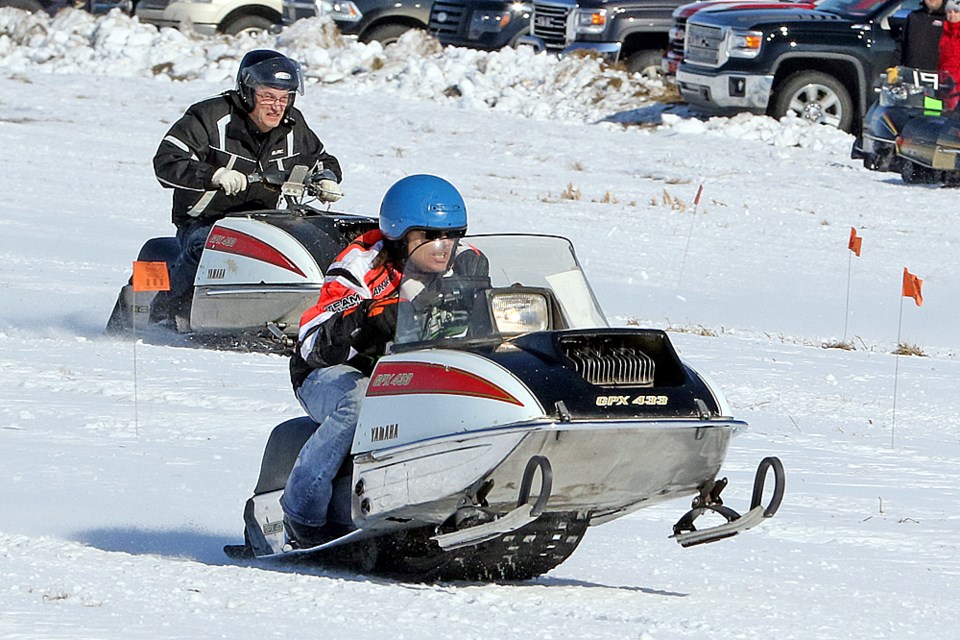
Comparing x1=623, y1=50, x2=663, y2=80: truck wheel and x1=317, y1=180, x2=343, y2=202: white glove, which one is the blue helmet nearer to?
x1=317, y1=180, x2=343, y2=202: white glove

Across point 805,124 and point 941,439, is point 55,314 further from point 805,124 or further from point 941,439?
point 805,124

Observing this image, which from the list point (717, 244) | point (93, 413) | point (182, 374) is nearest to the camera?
point (93, 413)

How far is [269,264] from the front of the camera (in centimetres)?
963

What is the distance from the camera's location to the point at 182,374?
932cm

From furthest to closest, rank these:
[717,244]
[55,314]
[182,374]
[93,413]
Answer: [717,244] → [55,314] → [182,374] → [93,413]

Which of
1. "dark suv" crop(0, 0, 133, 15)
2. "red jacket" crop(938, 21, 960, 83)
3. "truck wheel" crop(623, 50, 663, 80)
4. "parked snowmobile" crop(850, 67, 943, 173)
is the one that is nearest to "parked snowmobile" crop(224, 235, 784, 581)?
"parked snowmobile" crop(850, 67, 943, 173)

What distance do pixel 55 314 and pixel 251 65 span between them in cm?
254

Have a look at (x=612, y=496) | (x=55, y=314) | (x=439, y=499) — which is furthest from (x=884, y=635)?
(x=55, y=314)

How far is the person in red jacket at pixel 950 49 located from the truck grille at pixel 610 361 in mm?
13470

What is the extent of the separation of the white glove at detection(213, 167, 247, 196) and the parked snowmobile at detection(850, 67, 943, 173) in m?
9.17

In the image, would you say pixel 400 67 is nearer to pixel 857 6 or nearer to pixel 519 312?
pixel 857 6

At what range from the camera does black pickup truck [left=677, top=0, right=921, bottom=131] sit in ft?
63.2

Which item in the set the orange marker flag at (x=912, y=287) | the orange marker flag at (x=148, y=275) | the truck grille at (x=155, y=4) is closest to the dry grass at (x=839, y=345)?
the orange marker flag at (x=912, y=287)

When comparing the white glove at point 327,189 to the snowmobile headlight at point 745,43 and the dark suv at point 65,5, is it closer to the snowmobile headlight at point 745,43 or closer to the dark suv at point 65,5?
the snowmobile headlight at point 745,43
